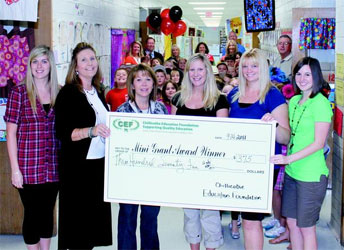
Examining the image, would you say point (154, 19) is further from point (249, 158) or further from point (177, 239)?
point (249, 158)

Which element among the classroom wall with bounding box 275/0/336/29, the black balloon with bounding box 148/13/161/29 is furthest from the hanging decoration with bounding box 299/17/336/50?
the black balloon with bounding box 148/13/161/29

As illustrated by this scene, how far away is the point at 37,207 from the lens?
3.09 m

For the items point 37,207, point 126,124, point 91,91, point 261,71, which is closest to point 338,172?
point 261,71

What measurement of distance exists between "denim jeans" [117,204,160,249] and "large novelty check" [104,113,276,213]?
0.12 m

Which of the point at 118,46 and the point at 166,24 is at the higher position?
the point at 166,24

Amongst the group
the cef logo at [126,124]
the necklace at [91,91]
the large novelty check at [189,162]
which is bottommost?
the large novelty check at [189,162]

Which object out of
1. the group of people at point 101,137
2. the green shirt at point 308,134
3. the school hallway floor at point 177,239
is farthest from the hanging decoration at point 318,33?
the green shirt at point 308,134

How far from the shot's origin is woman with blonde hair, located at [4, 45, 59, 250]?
3049 mm

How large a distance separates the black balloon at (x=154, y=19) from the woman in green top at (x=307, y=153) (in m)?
7.46

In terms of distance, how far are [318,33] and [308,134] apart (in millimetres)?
2662

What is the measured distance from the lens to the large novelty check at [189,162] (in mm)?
2926

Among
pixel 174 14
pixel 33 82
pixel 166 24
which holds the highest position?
pixel 174 14

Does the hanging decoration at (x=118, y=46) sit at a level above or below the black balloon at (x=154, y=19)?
below

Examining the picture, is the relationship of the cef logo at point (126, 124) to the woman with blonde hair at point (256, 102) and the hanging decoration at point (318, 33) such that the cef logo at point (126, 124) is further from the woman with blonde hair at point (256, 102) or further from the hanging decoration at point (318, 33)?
the hanging decoration at point (318, 33)
